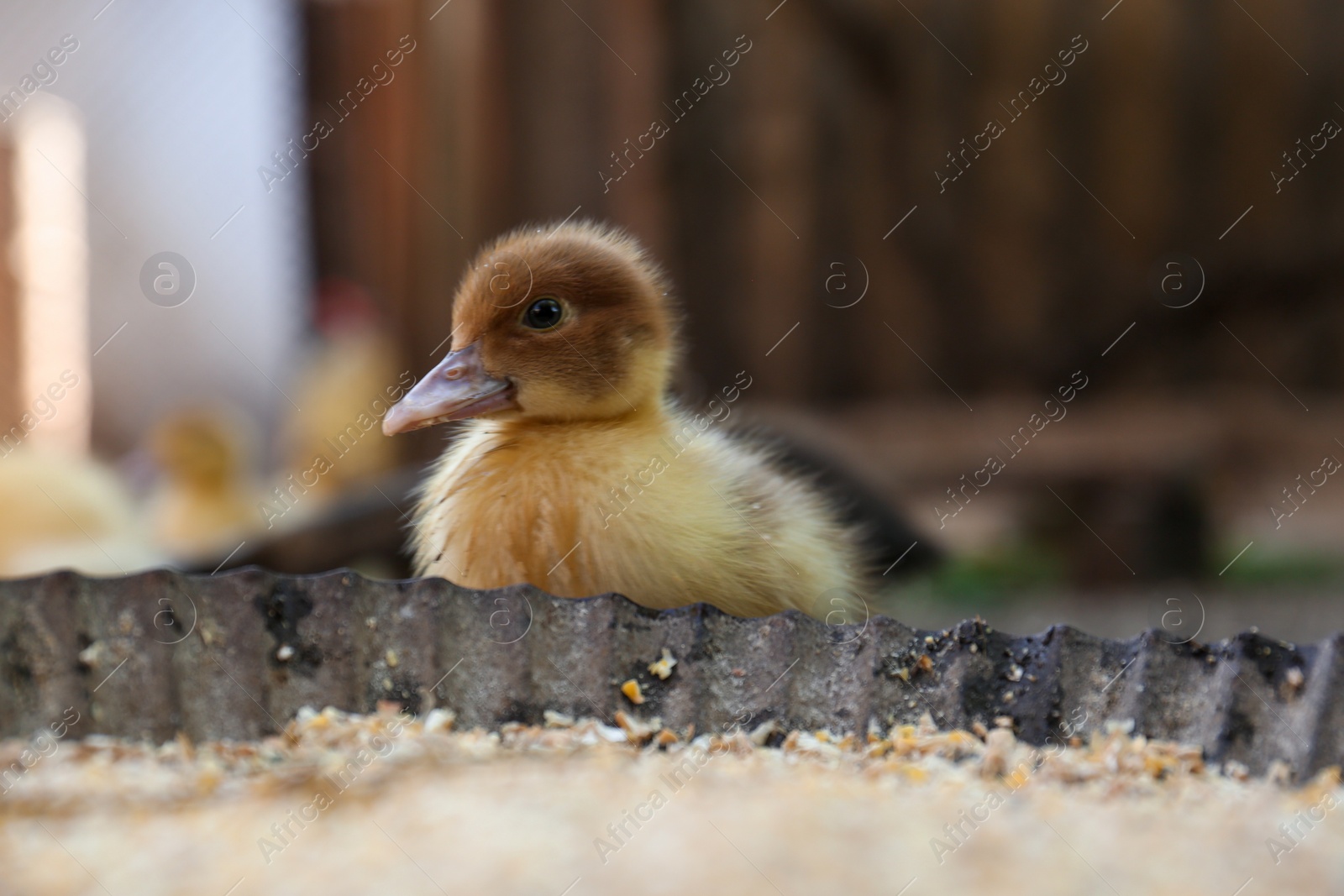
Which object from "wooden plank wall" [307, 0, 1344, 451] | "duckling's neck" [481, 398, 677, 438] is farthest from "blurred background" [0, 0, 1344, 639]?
"duckling's neck" [481, 398, 677, 438]

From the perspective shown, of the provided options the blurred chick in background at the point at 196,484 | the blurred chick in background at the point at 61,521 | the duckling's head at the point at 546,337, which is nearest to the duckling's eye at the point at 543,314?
the duckling's head at the point at 546,337

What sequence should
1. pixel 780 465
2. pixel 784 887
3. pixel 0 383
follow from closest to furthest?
pixel 784 887 → pixel 780 465 → pixel 0 383

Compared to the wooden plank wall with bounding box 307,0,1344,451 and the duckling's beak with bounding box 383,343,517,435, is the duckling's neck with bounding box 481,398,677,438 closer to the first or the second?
the duckling's beak with bounding box 383,343,517,435

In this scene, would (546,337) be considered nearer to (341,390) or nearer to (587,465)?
(587,465)

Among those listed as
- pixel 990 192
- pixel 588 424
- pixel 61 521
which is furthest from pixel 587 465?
pixel 990 192

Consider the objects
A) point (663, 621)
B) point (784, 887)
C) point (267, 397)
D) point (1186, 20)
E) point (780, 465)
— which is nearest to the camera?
point (784, 887)

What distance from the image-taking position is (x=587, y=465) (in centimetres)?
98

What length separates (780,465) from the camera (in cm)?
131

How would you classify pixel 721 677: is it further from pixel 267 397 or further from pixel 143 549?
pixel 267 397

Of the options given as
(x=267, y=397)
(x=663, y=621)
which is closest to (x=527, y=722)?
(x=663, y=621)

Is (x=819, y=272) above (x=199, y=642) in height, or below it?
above

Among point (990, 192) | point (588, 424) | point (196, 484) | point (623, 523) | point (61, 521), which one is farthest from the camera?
point (990, 192)

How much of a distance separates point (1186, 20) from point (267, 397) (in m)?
3.83

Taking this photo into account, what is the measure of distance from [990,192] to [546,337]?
2.91 metres
